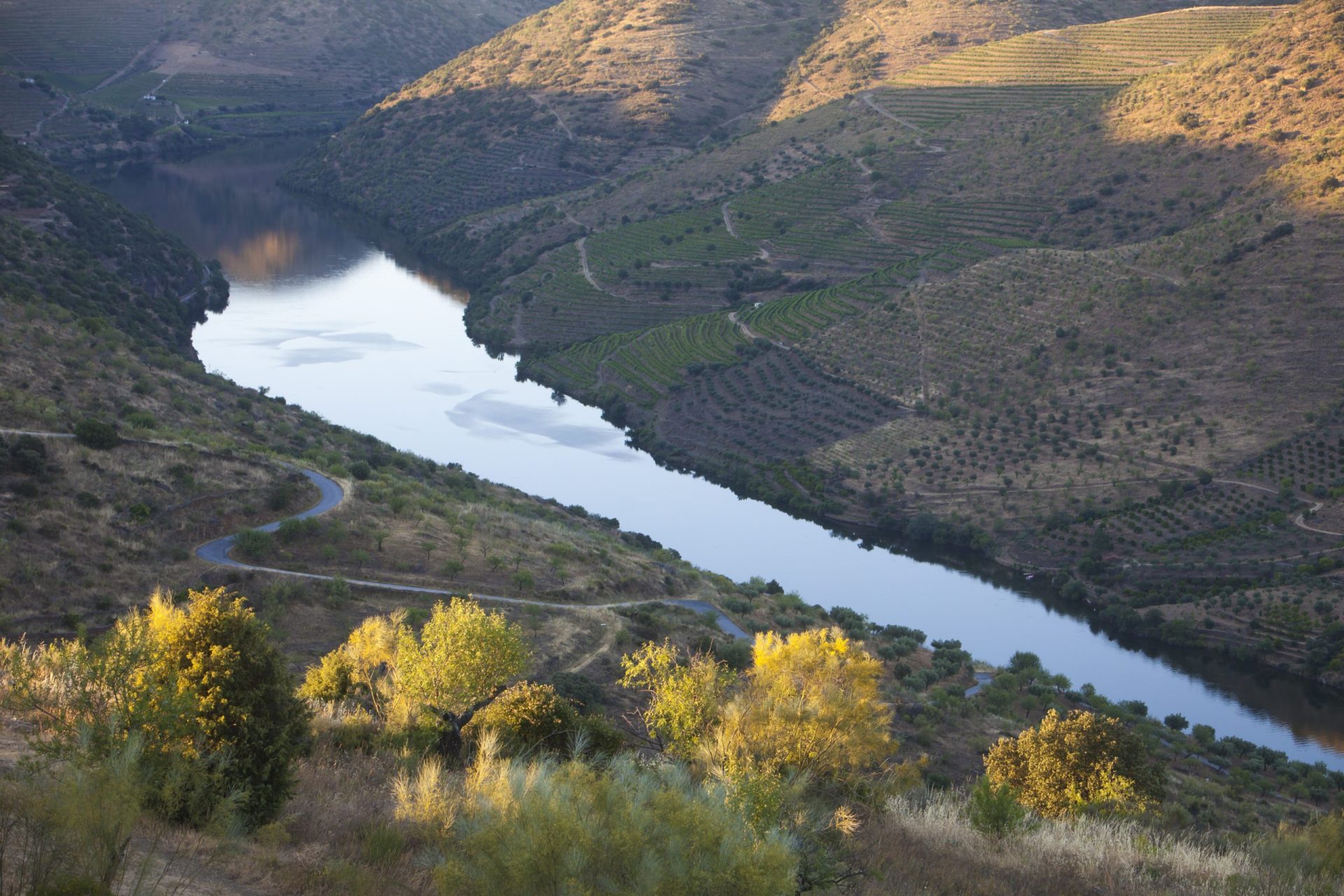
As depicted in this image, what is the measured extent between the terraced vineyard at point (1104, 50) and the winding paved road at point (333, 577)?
5797 centimetres

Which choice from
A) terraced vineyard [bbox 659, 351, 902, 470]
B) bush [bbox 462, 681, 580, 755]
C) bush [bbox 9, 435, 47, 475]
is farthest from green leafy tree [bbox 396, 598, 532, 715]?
terraced vineyard [bbox 659, 351, 902, 470]

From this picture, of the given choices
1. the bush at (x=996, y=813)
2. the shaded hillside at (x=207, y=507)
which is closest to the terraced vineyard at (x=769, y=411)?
the shaded hillside at (x=207, y=507)

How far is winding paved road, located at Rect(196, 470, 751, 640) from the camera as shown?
28.9 metres

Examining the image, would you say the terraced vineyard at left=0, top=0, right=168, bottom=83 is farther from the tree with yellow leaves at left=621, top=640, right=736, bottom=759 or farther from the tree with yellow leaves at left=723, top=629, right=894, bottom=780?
the tree with yellow leaves at left=621, top=640, right=736, bottom=759

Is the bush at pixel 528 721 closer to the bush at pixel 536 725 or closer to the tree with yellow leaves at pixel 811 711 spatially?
the bush at pixel 536 725

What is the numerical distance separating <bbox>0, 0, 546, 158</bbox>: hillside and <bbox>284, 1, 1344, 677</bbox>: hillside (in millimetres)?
56661

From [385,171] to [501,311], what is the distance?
121 feet

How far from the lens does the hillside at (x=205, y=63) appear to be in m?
126

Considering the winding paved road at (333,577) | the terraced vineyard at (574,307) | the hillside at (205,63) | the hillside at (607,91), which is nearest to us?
the winding paved road at (333,577)

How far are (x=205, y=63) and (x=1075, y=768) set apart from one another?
14327 cm

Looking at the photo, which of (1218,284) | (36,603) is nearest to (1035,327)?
(1218,284)

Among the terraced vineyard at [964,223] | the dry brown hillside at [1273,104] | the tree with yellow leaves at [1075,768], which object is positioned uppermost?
the dry brown hillside at [1273,104]

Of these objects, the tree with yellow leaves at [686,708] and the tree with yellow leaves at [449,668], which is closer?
the tree with yellow leaves at [449,668]

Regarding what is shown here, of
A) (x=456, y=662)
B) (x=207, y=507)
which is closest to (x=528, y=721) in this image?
(x=456, y=662)
